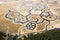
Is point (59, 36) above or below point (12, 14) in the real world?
below

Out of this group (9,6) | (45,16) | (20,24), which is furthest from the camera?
(9,6)

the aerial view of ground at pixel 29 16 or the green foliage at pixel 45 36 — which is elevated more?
the aerial view of ground at pixel 29 16

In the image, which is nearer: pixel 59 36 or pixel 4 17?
pixel 59 36

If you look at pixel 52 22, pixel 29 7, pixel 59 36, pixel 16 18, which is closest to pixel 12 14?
pixel 16 18

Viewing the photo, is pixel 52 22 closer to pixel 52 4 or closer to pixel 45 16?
pixel 45 16

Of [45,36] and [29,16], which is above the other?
[29,16]

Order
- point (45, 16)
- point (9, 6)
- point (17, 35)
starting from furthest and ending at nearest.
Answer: point (9, 6), point (45, 16), point (17, 35)

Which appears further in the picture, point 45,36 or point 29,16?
point 29,16

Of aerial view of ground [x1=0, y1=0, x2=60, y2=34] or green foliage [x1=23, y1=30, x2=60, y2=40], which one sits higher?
aerial view of ground [x1=0, y1=0, x2=60, y2=34]

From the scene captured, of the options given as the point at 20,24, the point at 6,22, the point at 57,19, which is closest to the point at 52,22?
the point at 57,19
